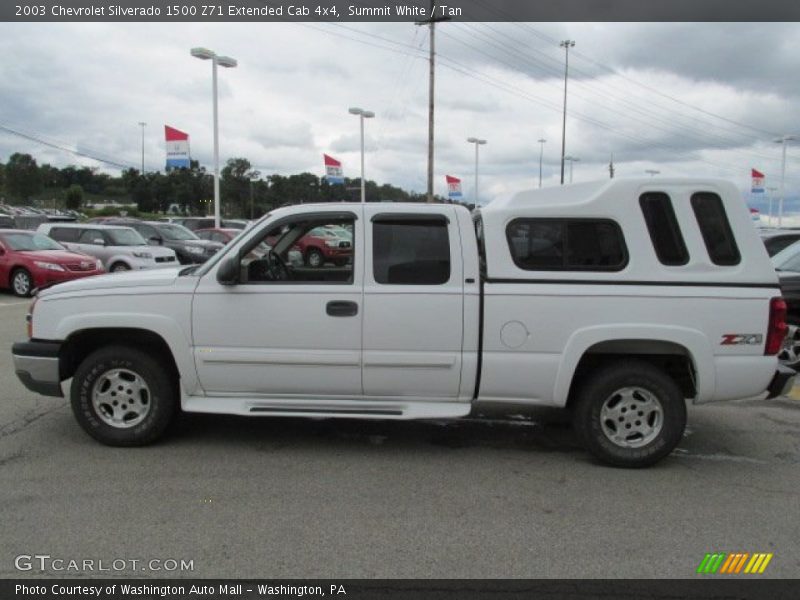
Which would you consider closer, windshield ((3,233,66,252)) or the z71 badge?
the z71 badge

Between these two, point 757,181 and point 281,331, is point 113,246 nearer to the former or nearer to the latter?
point 281,331

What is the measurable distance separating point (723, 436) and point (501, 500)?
255 cm

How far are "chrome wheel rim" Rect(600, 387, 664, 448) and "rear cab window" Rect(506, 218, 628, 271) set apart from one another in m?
0.94

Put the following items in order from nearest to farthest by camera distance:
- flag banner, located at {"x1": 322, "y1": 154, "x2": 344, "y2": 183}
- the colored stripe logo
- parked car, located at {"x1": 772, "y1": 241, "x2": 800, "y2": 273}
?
the colored stripe logo
parked car, located at {"x1": 772, "y1": 241, "x2": 800, "y2": 273}
flag banner, located at {"x1": 322, "y1": 154, "x2": 344, "y2": 183}

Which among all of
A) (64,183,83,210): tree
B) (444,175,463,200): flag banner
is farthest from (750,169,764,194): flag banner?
(64,183,83,210): tree

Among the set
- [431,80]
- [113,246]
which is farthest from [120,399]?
[431,80]

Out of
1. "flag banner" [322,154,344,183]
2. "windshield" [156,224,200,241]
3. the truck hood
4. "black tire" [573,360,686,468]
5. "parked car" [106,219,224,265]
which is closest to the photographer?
"black tire" [573,360,686,468]

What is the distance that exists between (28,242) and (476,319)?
1436 centimetres

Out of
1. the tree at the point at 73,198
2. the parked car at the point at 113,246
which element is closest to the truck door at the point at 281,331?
the parked car at the point at 113,246

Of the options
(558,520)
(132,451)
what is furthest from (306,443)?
(558,520)

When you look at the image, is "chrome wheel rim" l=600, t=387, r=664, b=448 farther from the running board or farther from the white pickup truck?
the running board

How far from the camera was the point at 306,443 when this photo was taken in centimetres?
518

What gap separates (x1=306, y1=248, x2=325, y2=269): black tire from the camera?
5148mm

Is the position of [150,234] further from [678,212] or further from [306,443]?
[678,212]
